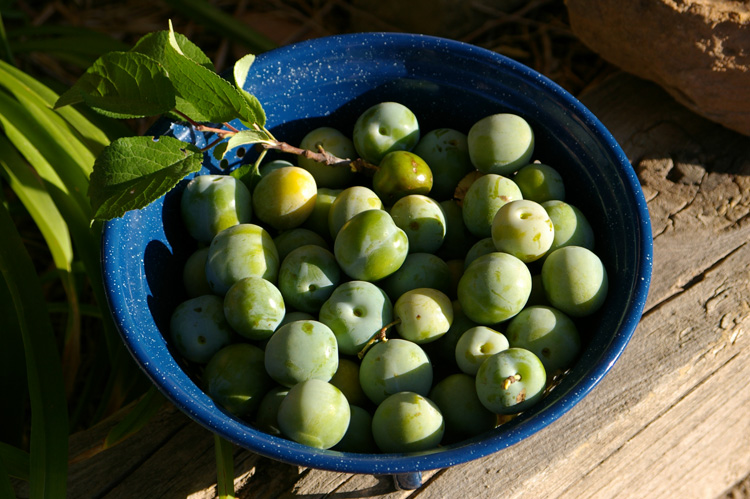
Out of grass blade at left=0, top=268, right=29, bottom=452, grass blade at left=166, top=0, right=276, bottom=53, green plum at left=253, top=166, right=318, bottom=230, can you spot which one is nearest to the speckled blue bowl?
green plum at left=253, top=166, right=318, bottom=230

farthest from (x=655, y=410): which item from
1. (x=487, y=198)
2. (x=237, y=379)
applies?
(x=237, y=379)

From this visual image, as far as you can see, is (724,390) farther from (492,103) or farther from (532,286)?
(492,103)

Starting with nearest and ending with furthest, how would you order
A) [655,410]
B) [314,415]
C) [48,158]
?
[314,415]
[655,410]
[48,158]

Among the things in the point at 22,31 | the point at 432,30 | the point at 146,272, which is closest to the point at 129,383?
the point at 146,272

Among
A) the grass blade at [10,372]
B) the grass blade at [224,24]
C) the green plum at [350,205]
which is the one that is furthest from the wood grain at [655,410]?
the grass blade at [224,24]

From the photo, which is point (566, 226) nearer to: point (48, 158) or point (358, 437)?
point (358, 437)

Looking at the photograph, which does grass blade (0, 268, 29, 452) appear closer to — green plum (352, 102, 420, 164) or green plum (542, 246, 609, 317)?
green plum (352, 102, 420, 164)
